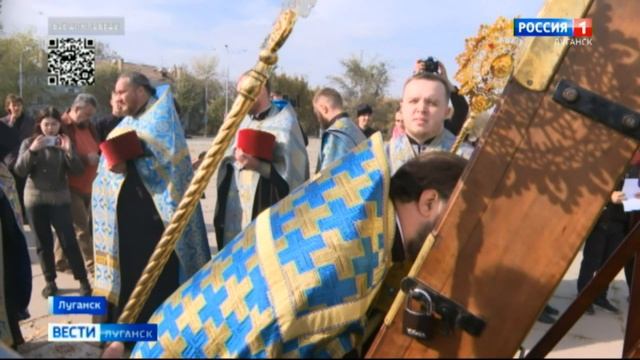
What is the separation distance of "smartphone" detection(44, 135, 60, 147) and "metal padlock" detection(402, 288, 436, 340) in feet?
15.3

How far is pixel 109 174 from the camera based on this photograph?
11.9 ft

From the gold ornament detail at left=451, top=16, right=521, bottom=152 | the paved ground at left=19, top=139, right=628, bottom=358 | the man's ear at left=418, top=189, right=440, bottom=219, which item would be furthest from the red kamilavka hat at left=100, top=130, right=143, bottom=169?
the man's ear at left=418, top=189, right=440, bottom=219

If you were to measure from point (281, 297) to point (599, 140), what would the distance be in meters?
0.69

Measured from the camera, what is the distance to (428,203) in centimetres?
141

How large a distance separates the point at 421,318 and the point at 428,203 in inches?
16.1

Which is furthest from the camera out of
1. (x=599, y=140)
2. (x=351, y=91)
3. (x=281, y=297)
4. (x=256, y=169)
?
(x=351, y=91)

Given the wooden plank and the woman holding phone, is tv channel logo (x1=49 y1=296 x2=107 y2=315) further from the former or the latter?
the woman holding phone

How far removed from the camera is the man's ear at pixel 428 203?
140 centimetres

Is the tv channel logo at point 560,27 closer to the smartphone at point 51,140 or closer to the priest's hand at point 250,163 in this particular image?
the priest's hand at point 250,163

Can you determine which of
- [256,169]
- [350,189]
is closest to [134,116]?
[256,169]

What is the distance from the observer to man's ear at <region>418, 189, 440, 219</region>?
140 centimetres

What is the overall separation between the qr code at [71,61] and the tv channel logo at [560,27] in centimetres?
327

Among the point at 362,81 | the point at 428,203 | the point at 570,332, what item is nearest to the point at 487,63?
the point at 428,203

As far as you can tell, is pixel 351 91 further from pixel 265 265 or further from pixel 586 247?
pixel 265 265
